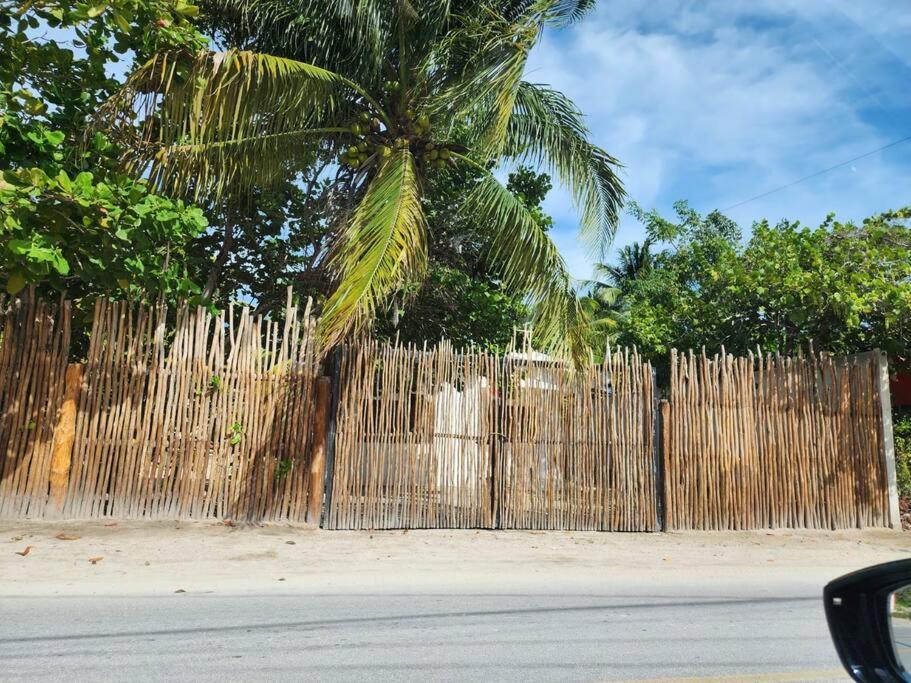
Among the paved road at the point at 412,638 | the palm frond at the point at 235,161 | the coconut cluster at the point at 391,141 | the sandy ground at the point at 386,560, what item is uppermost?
the coconut cluster at the point at 391,141

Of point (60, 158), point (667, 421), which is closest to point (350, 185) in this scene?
point (60, 158)

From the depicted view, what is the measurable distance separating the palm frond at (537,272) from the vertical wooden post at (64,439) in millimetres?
5425

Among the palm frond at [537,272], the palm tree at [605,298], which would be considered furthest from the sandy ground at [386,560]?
the palm tree at [605,298]

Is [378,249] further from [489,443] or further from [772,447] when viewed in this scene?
[772,447]

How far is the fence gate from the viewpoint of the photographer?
8.78 metres

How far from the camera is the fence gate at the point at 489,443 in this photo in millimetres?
8781

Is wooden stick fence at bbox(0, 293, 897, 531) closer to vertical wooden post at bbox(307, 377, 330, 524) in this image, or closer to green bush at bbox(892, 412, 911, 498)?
vertical wooden post at bbox(307, 377, 330, 524)

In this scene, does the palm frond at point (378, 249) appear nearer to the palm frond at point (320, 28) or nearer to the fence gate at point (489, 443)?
the fence gate at point (489, 443)

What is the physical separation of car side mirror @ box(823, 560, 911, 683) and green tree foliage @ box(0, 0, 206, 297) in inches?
274

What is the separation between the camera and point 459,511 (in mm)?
9016

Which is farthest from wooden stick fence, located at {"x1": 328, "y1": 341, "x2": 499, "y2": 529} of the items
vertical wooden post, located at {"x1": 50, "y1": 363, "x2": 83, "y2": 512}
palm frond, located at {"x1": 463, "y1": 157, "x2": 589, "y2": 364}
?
vertical wooden post, located at {"x1": 50, "y1": 363, "x2": 83, "y2": 512}

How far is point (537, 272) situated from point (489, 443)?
230cm

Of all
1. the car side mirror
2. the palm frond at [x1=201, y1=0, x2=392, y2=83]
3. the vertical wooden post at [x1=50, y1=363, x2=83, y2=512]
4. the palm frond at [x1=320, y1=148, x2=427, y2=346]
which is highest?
the palm frond at [x1=201, y1=0, x2=392, y2=83]

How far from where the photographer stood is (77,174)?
26.5 feet
